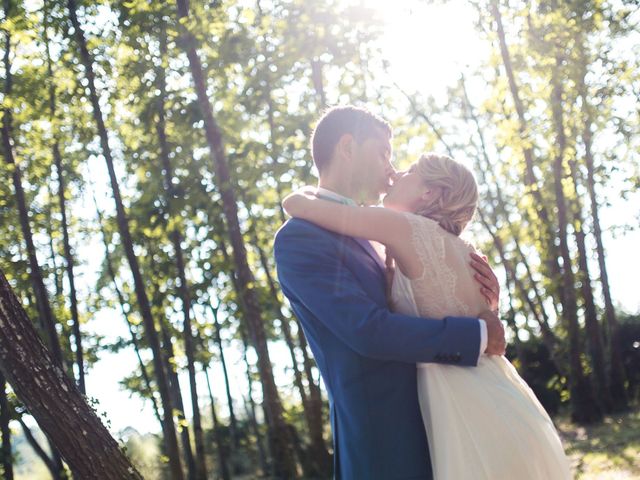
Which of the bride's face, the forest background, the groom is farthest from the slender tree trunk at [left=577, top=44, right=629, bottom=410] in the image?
the groom

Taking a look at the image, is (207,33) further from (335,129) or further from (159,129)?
(335,129)

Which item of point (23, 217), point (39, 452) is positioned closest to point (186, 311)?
point (39, 452)

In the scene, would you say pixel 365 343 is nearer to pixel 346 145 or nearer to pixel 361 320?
pixel 361 320

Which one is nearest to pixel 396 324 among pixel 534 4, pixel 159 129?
pixel 534 4

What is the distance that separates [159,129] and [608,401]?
42.0 feet

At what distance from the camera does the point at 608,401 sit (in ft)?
84.1

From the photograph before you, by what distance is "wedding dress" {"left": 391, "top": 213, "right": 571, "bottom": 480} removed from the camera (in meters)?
3.91

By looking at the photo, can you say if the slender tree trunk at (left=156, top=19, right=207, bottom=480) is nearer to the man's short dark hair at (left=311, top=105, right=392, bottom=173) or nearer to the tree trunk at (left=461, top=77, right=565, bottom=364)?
the tree trunk at (left=461, top=77, right=565, bottom=364)

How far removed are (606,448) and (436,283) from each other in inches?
542

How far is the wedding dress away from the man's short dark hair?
546 millimetres

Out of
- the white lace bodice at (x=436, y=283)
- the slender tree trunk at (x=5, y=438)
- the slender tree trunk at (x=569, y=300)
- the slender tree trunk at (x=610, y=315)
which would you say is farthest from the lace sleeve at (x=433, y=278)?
the slender tree trunk at (x=610, y=315)

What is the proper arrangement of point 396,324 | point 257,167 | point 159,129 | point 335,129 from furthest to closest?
point 159,129 → point 257,167 → point 335,129 → point 396,324

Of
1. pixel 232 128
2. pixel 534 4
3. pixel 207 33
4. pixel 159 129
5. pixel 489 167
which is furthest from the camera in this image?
pixel 489 167

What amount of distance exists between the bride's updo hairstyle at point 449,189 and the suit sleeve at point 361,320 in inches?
23.7
